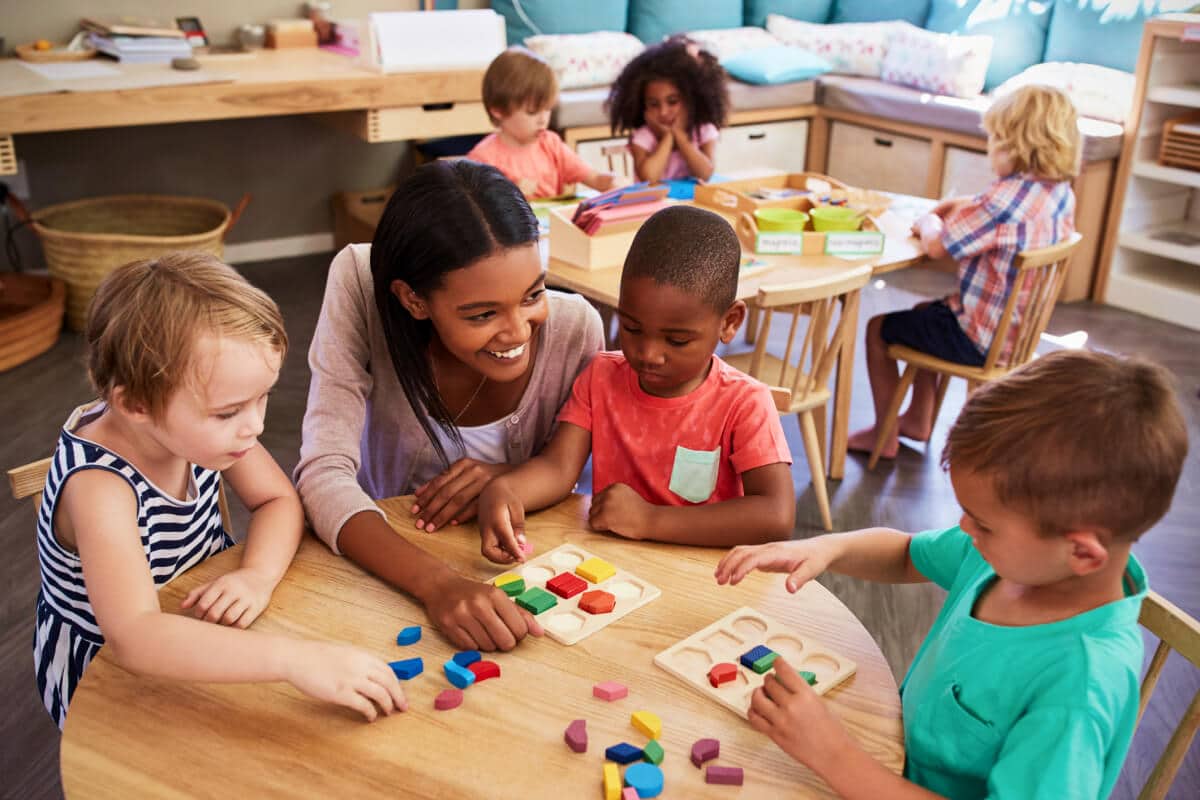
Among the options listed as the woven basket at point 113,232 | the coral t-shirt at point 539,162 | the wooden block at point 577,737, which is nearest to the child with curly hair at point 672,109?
the coral t-shirt at point 539,162

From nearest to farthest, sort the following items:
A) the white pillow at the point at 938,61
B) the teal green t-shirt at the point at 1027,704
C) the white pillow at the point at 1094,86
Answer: the teal green t-shirt at the point at 1027,704
the white pillow at the point at 1094,86
the white pillow at the point at 938,61

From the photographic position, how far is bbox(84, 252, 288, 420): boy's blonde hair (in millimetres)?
1164

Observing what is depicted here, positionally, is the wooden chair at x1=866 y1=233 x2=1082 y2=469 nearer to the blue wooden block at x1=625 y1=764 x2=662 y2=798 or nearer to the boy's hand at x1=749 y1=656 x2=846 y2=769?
the boy's hand at x1=749 y1=656 x2=846 y2=769

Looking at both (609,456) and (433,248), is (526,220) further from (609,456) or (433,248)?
(609,456)

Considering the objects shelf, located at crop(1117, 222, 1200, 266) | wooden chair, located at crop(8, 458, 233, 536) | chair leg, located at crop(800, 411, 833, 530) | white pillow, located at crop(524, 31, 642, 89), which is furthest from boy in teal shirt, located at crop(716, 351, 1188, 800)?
white pillow, located at crop(524, 31, 642, 89)

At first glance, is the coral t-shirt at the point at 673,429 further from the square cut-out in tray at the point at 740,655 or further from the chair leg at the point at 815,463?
the chair leg at the point at 815,463

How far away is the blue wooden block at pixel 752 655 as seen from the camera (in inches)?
45.9

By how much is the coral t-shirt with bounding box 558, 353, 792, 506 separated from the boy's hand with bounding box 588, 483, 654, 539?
0.48 ft

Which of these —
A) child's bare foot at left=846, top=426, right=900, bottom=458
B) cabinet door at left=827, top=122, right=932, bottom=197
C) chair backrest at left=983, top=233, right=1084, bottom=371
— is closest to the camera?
chair backrest at left=983, top=233, right=1084, bottom=371

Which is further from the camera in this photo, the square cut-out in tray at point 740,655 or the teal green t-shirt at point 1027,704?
the square cut-out in tray at point 740,655

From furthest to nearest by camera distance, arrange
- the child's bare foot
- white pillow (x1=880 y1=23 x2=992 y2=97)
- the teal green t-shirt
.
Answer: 1. white pillow (x1=880 y1=23 x2=992 y2=97)
2. the child's bare foot
3. the teal green t-shirt

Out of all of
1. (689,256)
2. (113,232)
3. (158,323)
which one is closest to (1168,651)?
(689,256)

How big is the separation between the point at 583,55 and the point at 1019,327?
276 centimetres

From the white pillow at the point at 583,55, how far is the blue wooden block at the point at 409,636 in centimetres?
412
